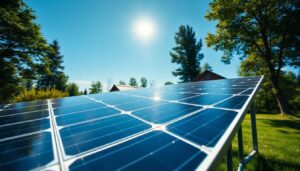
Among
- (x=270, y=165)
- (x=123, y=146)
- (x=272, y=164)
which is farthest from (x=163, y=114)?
(x=272, y=164)

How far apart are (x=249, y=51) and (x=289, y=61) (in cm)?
495

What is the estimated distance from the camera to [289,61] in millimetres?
17938

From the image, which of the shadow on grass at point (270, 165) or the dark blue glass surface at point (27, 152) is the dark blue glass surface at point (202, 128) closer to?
the dark blue glass surface at point (27, 152)

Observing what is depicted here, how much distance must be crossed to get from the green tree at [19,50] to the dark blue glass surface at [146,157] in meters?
20.0

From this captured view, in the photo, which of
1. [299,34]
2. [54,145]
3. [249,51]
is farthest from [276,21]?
[54,145]

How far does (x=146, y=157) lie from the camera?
1282 mm

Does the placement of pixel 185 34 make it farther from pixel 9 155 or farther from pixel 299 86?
pixel 9 155

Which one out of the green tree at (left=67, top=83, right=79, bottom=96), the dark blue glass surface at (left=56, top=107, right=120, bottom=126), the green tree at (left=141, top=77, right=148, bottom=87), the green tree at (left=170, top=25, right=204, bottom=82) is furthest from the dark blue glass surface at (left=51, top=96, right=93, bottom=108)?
the green tree at (left=141, top=77, right=148, bottom=87)

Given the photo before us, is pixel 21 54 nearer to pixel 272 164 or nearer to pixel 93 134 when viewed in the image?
pixel 93 134

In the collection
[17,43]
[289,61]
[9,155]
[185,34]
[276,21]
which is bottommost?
[9,155]

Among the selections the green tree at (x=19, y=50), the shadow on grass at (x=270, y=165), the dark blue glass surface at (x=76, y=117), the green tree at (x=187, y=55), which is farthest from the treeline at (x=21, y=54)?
the green tree at (x=187, y=55)

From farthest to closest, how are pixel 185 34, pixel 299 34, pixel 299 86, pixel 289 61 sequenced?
1. pixel 185 34
2. pixel 299 86
3. pixel 289 61
4. pixel 299 34

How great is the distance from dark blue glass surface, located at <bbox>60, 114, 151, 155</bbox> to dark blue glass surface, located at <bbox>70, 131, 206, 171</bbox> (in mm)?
234

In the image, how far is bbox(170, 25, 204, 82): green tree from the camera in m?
39.1
